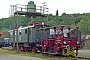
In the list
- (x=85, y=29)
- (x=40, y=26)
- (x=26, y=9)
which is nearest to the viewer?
(x=40, y=26)

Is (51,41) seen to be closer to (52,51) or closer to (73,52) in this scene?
(52,51)

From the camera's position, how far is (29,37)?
33.9 metres

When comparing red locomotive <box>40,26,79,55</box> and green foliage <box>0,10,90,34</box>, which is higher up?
green foliage <box>0,10,90,34</box>

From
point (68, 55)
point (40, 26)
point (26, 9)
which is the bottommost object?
point (68, 55)

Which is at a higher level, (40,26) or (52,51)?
(40,26)

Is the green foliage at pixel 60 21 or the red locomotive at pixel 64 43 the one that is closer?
the red locomotive at pixel 64 43

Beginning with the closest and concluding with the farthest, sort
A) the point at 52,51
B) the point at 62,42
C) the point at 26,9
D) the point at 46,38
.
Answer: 1. the point at 62,42
2. the point at 52,51
3. the point at 46,38
4. the point at 26,9

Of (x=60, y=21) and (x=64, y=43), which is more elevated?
(x=60, y=21)

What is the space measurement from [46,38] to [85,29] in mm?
59739

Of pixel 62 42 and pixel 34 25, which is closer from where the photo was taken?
pixel 62 42

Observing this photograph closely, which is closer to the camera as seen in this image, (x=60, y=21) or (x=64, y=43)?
(x=64, y=43)

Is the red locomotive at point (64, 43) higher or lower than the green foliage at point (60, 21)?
lower

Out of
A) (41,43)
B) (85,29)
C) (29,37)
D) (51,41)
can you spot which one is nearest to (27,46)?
(29,37)

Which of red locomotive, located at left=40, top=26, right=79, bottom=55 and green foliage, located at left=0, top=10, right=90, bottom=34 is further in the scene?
green foliage, located at left=0, top=10, right=90, bottom=34
